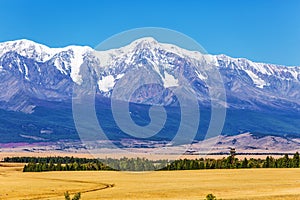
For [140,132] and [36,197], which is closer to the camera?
[36,197]

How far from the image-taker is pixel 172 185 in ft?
284

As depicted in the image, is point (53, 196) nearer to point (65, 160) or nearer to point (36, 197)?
point (36, 197)

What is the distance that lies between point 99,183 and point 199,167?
52395mm

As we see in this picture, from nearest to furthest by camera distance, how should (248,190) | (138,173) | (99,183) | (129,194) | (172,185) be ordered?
1. (129,194)
2. (248,190)
3. (172,185)
4. (99,183)
5. (138,173)

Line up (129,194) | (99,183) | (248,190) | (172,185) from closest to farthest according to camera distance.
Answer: (129,194) → (248,190) → (172,185) → (99,183)

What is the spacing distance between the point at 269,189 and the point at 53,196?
2597 centimetres

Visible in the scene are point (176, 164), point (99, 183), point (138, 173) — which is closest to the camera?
point (99, 183)

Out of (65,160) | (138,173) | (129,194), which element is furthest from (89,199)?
(65,160)

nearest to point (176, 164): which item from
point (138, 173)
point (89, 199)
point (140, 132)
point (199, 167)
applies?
point (199, 167)

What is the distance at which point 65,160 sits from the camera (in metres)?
195

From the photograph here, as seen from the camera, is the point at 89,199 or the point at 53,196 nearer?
the point at 89,199

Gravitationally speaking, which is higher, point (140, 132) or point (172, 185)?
point (140, 132)

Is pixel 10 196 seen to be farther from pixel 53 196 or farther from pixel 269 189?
pixel 269 189

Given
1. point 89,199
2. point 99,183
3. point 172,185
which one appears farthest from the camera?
point 99,183
